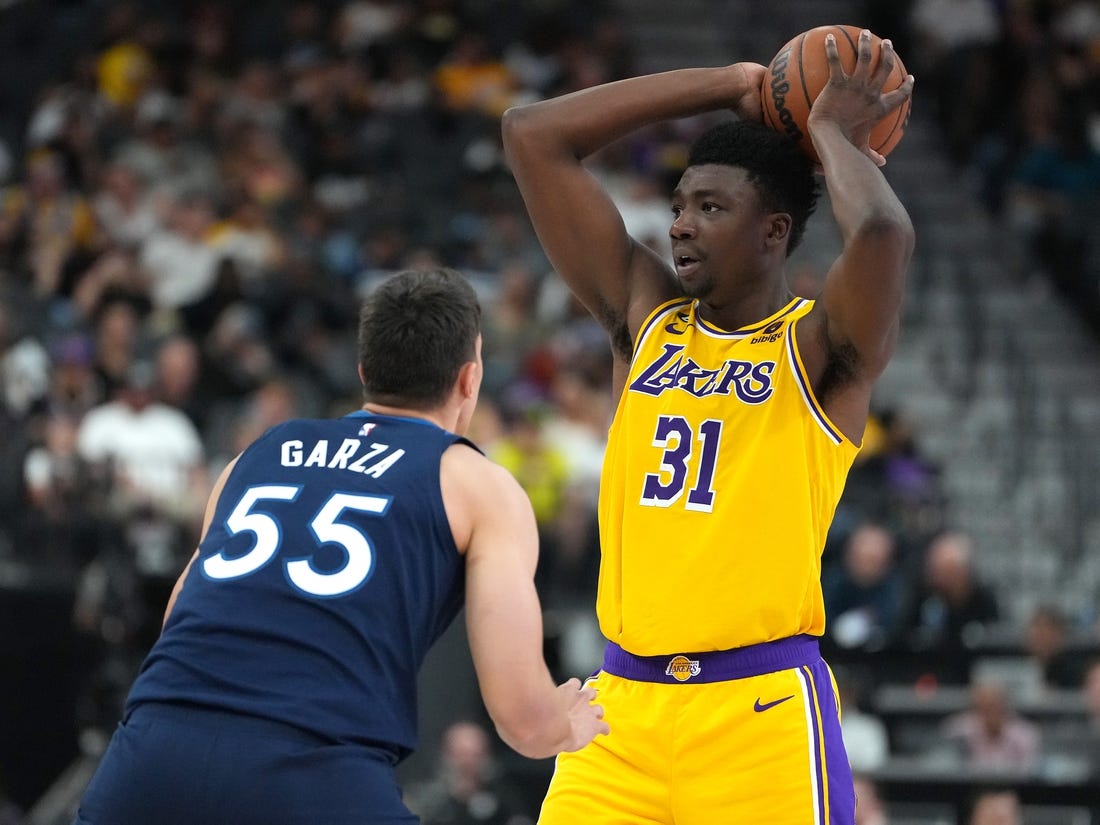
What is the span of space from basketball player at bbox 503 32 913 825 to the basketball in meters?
0.04

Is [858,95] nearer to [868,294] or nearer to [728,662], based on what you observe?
[868,294]

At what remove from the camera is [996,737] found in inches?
398

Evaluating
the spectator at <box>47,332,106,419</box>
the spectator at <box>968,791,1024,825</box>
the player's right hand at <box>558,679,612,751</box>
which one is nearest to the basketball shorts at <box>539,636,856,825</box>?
the player's right hand at <box>558,679,612,751</box>

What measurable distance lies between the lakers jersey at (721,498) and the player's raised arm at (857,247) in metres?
0.08

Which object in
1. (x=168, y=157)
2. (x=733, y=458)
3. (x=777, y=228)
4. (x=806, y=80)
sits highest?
(x=168, y=157)

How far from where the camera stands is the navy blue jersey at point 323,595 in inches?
135

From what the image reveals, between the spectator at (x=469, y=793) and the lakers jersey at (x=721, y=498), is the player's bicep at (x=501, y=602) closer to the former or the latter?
the lakers jersey at (x=721, y=498)

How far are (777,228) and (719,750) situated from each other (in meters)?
1.42

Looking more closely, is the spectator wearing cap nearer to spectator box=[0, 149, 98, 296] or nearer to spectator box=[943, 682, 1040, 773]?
spectator box=[0, 149, 98, 296]

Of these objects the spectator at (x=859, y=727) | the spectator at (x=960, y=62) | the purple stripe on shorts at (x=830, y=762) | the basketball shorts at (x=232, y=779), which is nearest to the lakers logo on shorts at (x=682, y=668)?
the purple stripe on shorts at (x=830, y=762)

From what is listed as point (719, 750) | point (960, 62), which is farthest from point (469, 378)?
point (960, 62)

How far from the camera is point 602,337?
1284 cm

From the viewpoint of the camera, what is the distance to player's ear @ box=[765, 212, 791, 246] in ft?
15.1

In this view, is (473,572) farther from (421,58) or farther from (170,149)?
(421,58)
